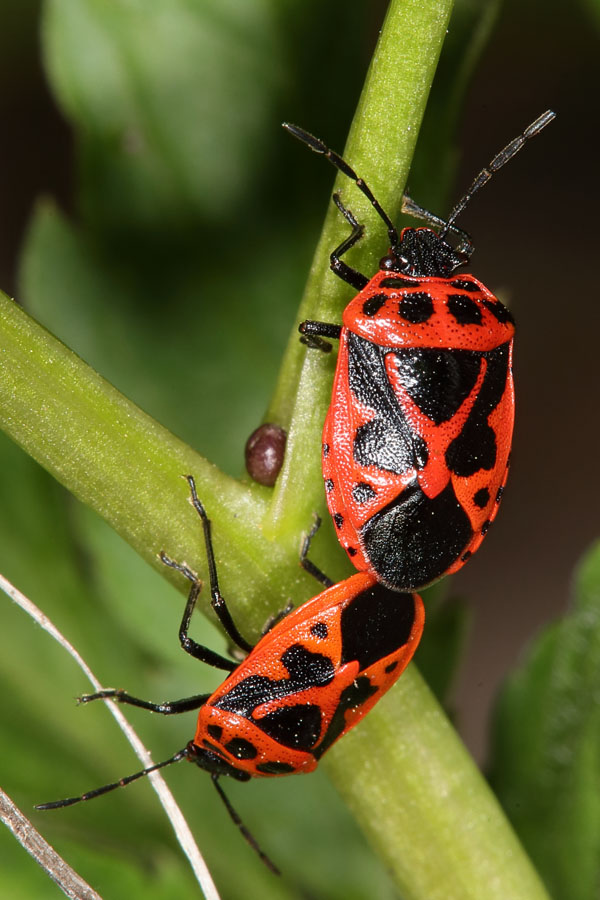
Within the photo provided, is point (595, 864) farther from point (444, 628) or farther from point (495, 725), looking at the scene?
point (444, 628)

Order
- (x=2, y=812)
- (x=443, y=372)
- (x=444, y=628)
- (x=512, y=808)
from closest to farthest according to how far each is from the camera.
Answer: (x=2, y=812) → (x=443, y=372) → (x=512, y=808) → (x=444, y=628)

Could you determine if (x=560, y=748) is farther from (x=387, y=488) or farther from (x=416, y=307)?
(x=416, y=307)

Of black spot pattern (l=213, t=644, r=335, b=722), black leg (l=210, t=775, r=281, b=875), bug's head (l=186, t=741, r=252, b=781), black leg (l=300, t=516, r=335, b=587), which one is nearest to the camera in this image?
black leg (l=300, t=516, r=335, b=587)

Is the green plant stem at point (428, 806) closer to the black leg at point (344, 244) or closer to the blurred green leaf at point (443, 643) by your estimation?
the blurred green leaf at point (443, 643)

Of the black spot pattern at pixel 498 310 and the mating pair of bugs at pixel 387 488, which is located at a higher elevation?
the black spot pattern at pixel 498 310

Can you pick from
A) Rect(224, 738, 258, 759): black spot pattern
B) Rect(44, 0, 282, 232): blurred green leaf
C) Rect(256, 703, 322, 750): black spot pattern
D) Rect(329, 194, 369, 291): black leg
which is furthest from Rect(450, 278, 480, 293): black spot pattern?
Rect(224, 738, 258, 759): black spot pattern

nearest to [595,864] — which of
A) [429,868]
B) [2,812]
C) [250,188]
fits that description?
[429,868]

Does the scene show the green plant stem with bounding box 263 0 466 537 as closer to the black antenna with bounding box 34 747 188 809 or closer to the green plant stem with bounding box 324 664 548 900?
the green plant stem with bounding box 324 664 548 900

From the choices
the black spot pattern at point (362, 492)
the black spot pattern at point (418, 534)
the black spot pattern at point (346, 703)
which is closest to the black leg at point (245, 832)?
the black spot pattern at point (346, 703)
